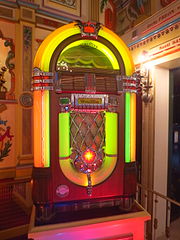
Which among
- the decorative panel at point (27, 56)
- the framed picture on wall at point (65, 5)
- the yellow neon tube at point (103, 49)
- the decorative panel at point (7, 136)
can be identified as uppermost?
the framed picture on wall at point (65, 5)

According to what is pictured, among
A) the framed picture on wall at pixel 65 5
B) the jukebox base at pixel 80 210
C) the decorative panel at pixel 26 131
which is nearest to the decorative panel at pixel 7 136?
the decorative panel at pixel 26 131

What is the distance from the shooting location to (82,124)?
1678 millimetres

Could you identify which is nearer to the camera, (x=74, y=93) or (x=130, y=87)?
(x=74, y=93)

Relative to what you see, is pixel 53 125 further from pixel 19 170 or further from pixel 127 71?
pixel 19 170

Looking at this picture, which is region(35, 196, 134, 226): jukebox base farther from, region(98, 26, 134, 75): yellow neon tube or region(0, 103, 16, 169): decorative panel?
region(0, 103, 16, 169): decorative panel

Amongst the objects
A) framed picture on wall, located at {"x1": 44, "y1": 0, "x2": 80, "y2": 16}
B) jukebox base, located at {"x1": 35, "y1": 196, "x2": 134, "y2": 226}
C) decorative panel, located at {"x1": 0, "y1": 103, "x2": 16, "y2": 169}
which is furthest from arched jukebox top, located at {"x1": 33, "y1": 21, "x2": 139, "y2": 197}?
framed picture on wall, located at {"x1": 44, "y1": 0, "x2": 80, "y2": 16}

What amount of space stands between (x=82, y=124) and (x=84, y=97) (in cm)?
26

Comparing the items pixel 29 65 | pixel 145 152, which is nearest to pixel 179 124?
pixel 145 152

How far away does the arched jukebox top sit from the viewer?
4.94 feet

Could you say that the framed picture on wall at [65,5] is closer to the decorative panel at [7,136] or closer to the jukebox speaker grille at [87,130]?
the decorative panel at [7,136]

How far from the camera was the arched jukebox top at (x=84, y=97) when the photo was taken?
4.94 feet

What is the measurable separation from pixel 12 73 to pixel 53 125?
8.72 ft

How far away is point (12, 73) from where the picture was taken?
3.69 m

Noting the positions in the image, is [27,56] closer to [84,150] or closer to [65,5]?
[65,5]
